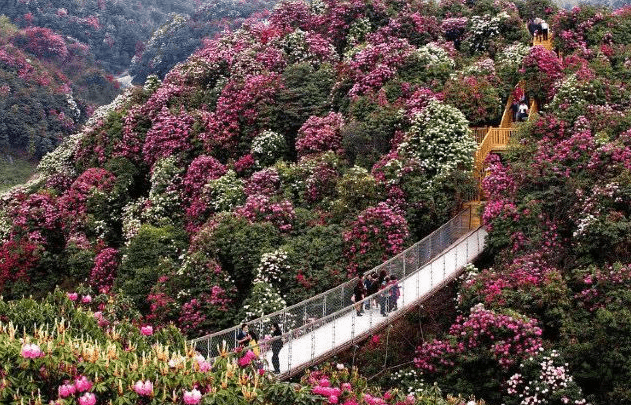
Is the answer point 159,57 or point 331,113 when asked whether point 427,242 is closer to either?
point 331,113

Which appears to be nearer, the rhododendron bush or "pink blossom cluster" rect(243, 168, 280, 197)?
the rhododendron bush

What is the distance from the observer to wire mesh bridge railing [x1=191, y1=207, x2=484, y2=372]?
16422 mm

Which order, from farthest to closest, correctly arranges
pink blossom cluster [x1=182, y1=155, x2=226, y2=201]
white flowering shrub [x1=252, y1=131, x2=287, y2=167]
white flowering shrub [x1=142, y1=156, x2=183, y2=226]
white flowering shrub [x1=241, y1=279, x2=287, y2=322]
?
1. white flowering shrub [x1=252, y1=131, x2=287, y2=167]
2. pink blossom cluster [x1=182, y1=155, x2=226, y2=201]
3. white flowering shrub [x1=142, y1=156, x2=183, y2=226]
4. white flowering shrub [x1=241, y1=279, x2=287, y2=322]

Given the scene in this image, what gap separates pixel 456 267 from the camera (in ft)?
64.8

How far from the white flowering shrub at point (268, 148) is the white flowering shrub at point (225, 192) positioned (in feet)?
4.78

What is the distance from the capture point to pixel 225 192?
24.8 metres

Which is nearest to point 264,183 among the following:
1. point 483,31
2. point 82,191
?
point 82,191

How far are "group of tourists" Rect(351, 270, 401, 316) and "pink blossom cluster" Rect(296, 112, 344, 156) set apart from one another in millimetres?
7154

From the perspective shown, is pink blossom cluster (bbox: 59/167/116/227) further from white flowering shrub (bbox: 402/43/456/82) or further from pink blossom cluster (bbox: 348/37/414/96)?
white flowering shrub (bbox: 402/43/456/82)

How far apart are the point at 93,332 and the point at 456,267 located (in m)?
9.43

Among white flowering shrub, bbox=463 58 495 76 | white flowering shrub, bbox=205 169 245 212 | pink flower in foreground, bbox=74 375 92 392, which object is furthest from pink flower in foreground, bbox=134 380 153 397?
white flowering shrub, bbox=463 58 495 76

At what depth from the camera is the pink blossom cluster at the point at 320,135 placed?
25.4 meters

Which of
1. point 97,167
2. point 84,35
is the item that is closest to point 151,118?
point 97,167

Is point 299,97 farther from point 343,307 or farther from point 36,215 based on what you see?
point 343,307
